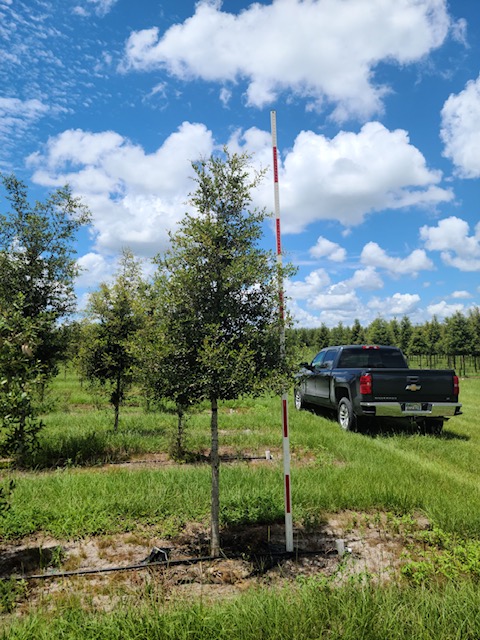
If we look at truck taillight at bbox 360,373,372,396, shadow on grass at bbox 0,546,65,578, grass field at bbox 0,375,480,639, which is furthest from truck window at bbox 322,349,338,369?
shadow on grass at bbox 0,546,65,578

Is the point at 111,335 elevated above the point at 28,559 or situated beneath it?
elevated above

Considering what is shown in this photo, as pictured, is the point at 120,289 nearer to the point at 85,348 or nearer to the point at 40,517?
the point at 85,348

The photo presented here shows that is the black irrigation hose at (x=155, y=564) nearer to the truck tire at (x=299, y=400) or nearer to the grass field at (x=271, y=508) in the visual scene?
the grass field at (x=271, y=508)

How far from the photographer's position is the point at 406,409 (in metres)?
9.52

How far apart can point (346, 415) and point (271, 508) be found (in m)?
5.82

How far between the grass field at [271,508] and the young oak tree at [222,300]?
4.43ft

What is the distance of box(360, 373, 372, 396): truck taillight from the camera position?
9.48 metres

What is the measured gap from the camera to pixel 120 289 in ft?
34.6

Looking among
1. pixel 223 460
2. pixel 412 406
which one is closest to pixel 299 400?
pixel 412 406

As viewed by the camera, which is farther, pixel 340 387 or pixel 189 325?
pixel 340 387

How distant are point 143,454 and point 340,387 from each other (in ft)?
17.0

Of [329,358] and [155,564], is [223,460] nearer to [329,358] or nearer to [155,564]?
[155,564]

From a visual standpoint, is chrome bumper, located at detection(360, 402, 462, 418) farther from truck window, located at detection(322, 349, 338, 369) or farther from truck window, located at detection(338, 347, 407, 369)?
truck window, located at detection(322, 349, 338, 369)

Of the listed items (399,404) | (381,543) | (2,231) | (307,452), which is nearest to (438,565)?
(381,543)
